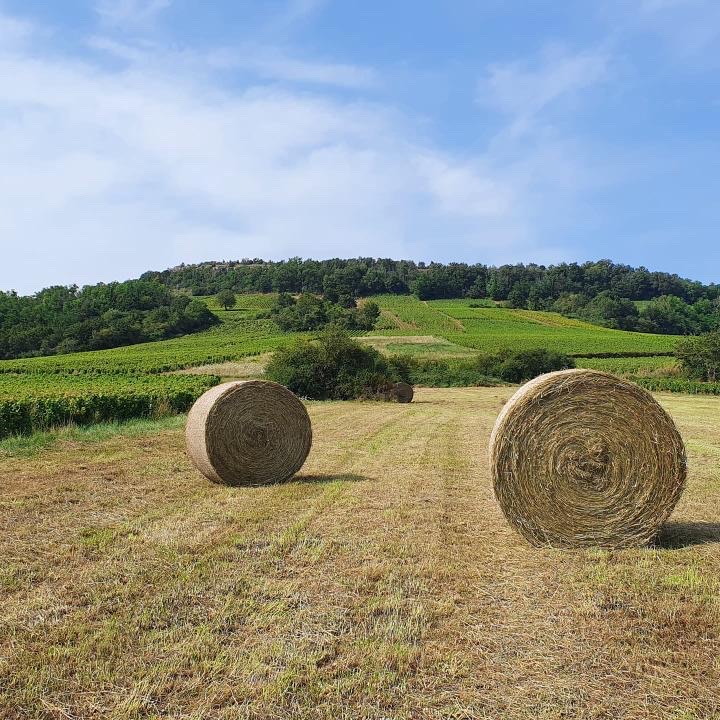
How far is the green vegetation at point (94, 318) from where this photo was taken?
79875mm

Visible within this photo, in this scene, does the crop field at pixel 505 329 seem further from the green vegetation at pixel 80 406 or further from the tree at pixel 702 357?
the green vegetation at pixel 80 406

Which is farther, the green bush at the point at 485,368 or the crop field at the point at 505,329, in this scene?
the crop field at the point at 505,329

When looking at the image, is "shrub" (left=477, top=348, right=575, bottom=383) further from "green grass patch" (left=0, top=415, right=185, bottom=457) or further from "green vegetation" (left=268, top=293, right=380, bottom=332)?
"green vegetation" (left=268, top=293, right=380, bottom=332)

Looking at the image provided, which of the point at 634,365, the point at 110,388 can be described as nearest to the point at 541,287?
the point at 634,365

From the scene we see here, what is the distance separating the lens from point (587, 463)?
6.76 m

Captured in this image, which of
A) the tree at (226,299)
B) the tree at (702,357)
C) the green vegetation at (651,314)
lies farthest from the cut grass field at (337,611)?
the tree at (226,299)

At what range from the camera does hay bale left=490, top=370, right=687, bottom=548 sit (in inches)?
262

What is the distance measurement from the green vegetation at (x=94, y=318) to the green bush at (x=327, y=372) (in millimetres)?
55755

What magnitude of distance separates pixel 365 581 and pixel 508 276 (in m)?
117

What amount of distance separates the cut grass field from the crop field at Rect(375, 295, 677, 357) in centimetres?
4579

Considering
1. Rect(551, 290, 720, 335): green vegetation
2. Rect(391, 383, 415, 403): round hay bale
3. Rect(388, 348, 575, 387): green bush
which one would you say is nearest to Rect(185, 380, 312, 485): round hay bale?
Rect(391, 383, 415, 403): round hay bale

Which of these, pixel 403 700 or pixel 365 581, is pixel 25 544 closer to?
pixel 365 581

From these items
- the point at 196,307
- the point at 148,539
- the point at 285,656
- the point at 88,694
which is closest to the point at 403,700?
the point at 285,656

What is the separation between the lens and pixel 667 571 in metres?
5.87
